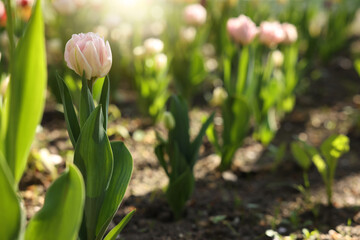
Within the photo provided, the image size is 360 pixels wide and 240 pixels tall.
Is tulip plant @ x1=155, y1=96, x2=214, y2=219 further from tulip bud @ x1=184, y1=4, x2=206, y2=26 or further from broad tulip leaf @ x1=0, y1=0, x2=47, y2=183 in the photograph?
tulip bud @ x1=184, y1=4, x2=206, y2=26

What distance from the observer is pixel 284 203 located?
1.73 meters

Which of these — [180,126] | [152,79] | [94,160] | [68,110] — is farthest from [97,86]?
[152,79]

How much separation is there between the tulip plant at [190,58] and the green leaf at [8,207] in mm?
1762

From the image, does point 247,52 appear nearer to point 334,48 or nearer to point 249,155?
point 249,155

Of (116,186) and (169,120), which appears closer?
(116,186)

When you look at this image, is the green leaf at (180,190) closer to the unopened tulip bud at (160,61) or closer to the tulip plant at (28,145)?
the tulip plant at (28,145)

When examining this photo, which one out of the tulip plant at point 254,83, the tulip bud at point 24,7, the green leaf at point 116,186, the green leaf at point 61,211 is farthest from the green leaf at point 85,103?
the tulip bud at point 24,7

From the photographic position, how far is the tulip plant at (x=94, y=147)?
0.99 meters

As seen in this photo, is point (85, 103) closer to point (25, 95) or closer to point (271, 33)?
point (25, 95)

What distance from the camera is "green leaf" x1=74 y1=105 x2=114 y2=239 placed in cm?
98

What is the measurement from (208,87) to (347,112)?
3.17 feet

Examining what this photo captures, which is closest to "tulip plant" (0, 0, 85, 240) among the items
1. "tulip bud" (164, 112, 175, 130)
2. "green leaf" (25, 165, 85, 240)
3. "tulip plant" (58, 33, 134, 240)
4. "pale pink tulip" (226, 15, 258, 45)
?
"green leaf" (25, 165, 85, 240)

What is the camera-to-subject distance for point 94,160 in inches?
39.9

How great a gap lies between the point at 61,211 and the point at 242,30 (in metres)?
1.34
